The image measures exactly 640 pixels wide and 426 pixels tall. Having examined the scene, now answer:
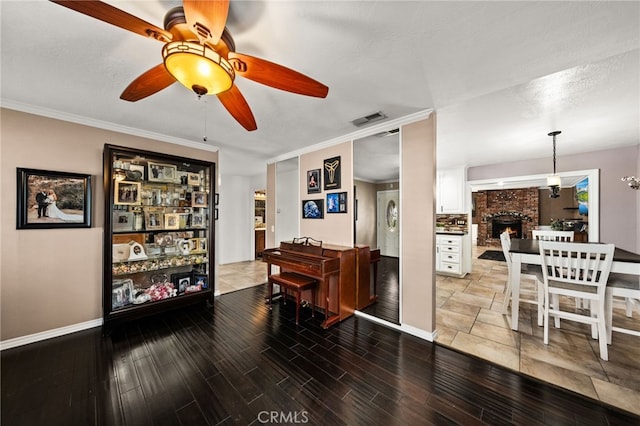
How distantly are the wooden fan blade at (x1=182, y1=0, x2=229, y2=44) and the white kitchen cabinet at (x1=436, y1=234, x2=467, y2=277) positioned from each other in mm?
5107

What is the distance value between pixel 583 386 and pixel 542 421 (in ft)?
2.08

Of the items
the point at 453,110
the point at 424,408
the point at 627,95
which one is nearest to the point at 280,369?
the point at 424,408

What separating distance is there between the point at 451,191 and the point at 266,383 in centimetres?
527

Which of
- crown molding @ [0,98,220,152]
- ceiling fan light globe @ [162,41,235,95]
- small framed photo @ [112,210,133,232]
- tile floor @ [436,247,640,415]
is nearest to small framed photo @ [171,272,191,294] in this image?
small framed photo @ [112,210,133,232]

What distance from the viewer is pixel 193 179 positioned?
3369 millimetres

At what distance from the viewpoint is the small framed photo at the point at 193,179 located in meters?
3.34

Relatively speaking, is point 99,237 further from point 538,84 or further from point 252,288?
point 538,84

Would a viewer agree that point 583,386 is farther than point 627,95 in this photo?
No

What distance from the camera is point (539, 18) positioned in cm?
129

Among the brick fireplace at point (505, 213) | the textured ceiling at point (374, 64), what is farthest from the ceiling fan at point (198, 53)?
the brick fireplace at point (505, 213)

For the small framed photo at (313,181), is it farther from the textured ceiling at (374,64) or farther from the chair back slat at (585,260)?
the chair back slat at (585,260)

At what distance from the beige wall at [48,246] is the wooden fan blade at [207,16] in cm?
270

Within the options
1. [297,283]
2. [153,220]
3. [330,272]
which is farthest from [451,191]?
[153,220]

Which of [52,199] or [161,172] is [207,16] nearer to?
[161,172]
